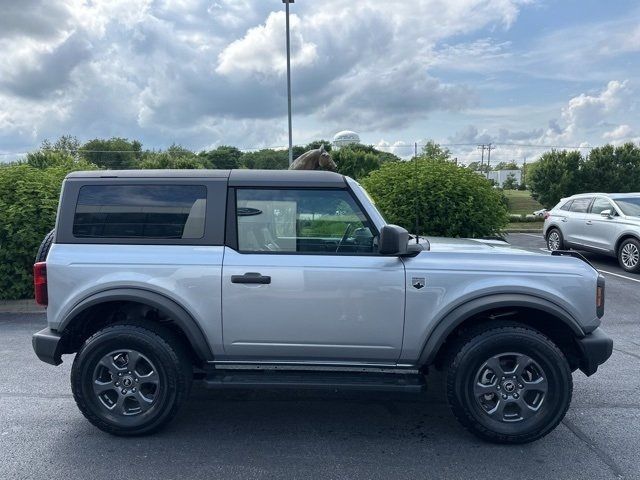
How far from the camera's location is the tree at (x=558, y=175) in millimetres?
22578

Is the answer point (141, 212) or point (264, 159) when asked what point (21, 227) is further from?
point (264, 159)

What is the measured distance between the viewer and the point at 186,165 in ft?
83.2

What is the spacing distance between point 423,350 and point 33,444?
9.20ft

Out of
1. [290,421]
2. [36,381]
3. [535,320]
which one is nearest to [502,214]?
[535,320]

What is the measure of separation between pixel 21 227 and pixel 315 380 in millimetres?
6163

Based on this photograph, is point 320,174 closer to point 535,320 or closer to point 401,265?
point 401,265

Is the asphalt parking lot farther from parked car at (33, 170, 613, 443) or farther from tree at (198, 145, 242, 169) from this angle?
tree at (198, 145, 242, 169)

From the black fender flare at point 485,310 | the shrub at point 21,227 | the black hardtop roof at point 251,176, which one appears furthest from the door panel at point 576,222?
the shrub at point 21,227

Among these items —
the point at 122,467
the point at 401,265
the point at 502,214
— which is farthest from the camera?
the point at 502,214

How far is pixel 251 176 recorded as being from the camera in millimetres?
3779

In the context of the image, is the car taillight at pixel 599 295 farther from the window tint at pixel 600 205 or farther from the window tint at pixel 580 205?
the window tint at pixel 580 205

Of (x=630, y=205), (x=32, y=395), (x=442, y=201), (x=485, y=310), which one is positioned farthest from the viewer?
(x=630, y=205)

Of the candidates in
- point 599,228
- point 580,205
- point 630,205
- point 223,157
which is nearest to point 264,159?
point 223,157

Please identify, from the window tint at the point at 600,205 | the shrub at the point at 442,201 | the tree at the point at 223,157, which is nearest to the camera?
the shrub at the point at 442,201
